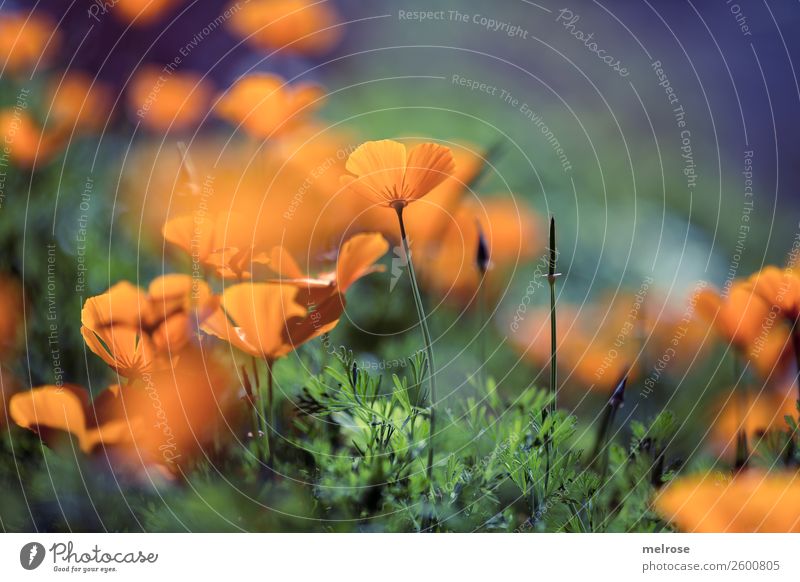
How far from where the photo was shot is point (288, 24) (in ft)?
1.77

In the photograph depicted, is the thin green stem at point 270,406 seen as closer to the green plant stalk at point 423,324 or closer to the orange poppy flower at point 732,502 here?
the green plant stalk at point 423,324

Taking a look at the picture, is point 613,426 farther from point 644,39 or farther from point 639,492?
point 644,39

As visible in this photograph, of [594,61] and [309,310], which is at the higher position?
[594,61]

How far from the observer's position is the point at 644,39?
1.80 feet

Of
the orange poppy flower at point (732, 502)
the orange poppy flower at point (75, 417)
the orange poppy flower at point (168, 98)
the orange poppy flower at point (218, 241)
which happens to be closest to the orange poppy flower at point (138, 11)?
the orange poppy flower at point (168, 98)

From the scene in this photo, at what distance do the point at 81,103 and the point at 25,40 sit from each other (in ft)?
0.20

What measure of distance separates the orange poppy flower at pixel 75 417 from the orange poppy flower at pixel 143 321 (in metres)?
0.03

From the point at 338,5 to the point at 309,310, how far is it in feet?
0.75

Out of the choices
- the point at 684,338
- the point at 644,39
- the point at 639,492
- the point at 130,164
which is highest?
the point at 644,39

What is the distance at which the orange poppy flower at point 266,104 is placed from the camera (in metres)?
0.54

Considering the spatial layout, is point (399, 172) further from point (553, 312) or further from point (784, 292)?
point (784, 292)

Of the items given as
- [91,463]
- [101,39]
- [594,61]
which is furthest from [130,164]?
[594,61]

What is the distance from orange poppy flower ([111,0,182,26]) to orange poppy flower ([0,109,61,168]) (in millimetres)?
93
